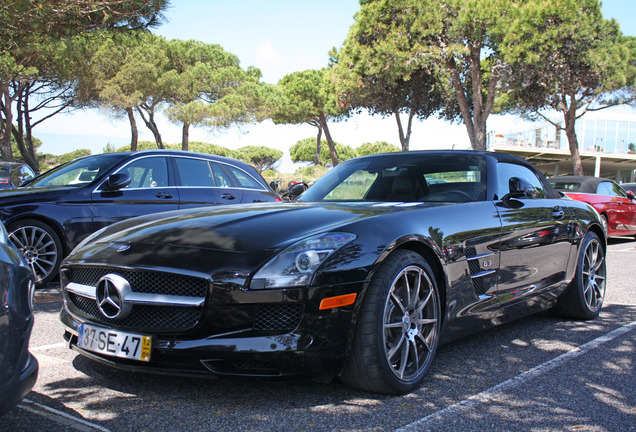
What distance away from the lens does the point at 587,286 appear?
5.11 metres

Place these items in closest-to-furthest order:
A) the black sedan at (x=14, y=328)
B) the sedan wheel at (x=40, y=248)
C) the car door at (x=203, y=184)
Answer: the black sedan at (x=14, y=328) → the sedan wheel at (x=40, y=248) → the car door at (x=203, y=184)

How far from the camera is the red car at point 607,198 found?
12.5 m

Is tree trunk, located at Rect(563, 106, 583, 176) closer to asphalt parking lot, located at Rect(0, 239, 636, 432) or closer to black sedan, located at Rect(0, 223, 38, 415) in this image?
asphalt parking lot, located at Rect(0, 239, 636, 432)

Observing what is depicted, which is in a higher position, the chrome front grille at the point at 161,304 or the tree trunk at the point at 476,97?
the tree trunk at the point at 476,97

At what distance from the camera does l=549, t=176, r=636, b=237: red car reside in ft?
41.1

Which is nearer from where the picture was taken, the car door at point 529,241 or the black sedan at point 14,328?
the black sedan at point 14,328

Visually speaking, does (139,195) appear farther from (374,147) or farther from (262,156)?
(374,147)

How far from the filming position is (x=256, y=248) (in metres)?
2.90

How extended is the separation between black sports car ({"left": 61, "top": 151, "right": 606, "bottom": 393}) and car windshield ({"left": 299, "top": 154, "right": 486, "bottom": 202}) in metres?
0.10

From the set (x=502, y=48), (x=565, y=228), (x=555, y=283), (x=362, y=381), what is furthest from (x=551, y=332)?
(x=502, y=48)

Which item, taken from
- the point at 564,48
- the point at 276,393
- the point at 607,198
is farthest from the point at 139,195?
the point at 564,48

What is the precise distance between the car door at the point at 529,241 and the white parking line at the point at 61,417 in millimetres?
2587

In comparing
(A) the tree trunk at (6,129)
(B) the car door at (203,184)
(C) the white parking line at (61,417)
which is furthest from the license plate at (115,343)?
(A) the tree trunk at (6,129)

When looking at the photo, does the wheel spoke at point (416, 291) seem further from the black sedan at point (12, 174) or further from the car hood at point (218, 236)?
the black sedan at point (12, 174)
